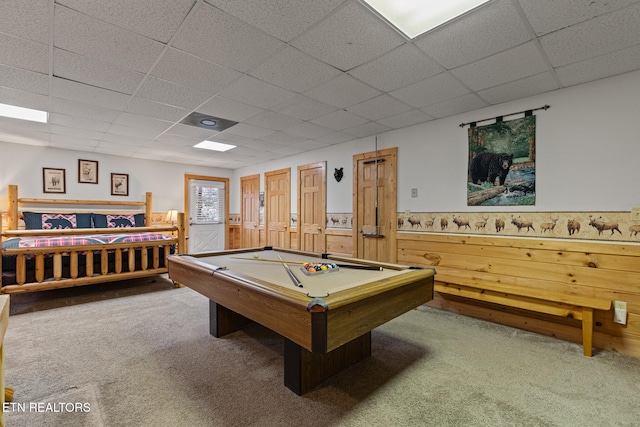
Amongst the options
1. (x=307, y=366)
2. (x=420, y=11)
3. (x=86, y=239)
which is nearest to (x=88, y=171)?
(x=86, y=239)

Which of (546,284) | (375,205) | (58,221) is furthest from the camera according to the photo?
(58,221)

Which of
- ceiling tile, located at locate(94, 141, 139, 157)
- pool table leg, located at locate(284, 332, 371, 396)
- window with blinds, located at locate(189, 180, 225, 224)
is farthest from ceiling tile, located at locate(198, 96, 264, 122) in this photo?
window with blinds, located at locate(189, 180, 225, 224)

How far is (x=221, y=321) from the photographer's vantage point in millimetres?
2754

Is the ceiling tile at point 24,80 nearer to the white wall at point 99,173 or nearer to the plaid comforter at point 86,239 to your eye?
the plaid comforter at point 86,239

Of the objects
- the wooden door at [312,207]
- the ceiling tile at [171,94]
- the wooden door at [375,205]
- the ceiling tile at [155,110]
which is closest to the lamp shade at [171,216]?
the wooden door at [312,207]

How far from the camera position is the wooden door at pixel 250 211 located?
6.89 meters

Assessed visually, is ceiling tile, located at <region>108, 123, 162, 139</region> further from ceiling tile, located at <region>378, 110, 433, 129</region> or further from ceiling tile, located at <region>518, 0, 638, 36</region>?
ceiling tile, located at <region>518, 0, 638, 36</region>

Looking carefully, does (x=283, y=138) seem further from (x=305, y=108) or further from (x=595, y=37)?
(x=595, y=37)

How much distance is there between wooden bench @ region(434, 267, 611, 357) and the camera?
96.3 inches

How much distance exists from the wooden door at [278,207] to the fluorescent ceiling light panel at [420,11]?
4272 mm

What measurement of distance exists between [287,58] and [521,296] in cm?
307

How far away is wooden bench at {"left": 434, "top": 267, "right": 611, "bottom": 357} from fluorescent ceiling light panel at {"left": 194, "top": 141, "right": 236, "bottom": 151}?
13.3 ft

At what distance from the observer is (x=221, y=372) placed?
2.13 meters

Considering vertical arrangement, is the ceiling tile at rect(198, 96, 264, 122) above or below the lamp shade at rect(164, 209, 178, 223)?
above
